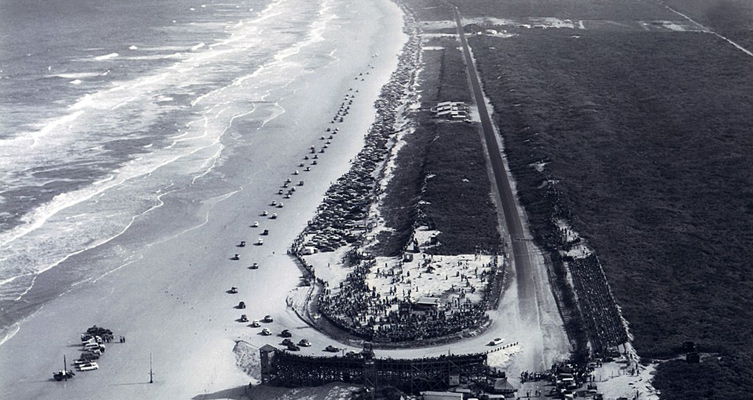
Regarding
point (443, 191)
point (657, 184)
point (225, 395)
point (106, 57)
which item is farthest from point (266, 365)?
point (106, 57)

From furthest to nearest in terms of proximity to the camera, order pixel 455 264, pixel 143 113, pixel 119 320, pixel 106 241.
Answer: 1. pixel 143 113
2. pixel 106 241
3. pixel 455 264
4. pixel 119 320

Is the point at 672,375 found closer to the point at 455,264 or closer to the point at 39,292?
the point at 455,264

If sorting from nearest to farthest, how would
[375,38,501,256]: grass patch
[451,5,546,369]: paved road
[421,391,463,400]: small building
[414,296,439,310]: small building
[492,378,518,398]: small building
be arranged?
1. [421,391,463,400]: small building
2. [492,378,518,398]: small building
3. [414,296,439,310]: small building
4. [451,5,546,369]: paved road
5. [375,38,501,256]: grass patch

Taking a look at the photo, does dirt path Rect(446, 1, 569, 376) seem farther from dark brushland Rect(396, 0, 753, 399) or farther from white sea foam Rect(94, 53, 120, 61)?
white sea foam Rect(94, 53, 120, 61)

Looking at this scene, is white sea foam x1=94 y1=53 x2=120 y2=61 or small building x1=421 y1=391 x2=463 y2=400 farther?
white sea foam x1=94 y1=53 x2=120 y2=61

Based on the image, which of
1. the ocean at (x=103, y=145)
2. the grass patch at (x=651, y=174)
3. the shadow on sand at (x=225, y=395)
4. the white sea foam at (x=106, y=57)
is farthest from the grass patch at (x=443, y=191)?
the white sea foam at (x=106, y=57)

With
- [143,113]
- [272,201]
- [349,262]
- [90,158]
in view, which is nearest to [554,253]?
[349,262]

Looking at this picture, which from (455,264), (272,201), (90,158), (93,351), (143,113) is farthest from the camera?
(143,113)

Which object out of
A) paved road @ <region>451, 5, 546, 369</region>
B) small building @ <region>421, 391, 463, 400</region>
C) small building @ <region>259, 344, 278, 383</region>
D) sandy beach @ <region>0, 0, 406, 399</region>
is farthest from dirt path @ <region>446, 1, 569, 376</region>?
small building @ <region>259, 344, 278, 383</region>
